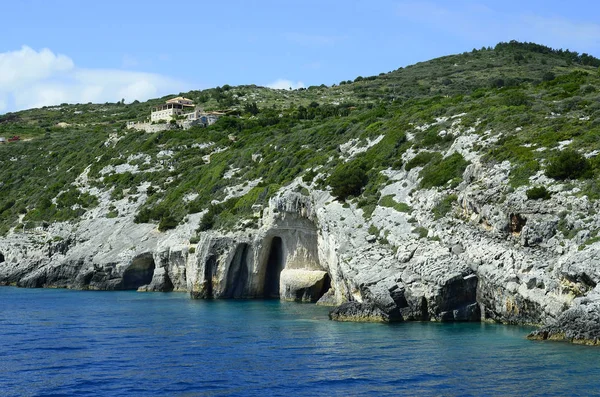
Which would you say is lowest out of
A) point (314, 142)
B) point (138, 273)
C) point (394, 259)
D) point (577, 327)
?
point (577, 327)

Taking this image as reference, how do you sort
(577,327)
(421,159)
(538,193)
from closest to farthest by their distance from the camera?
(577,327) → (538,193) → (421,159)

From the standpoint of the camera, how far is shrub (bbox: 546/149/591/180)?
3853 centimetres

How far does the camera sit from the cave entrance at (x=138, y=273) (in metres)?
67.5

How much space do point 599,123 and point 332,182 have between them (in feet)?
60.6

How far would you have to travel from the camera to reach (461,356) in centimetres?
2938

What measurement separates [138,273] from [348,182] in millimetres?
25472

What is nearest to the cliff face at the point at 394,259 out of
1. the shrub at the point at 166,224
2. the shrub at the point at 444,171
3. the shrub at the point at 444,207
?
the shrub at the point at 444,207

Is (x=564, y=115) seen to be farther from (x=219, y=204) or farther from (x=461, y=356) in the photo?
(x=219, y=204)

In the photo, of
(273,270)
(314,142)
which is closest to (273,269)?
(273,270)

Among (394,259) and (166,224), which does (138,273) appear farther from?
(394,259)

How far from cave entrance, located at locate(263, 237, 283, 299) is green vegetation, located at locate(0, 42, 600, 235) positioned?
317cm

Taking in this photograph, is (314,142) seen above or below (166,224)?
above

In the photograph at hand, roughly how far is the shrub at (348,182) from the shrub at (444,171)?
553 centimetres

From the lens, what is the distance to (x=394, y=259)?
4147 centimetres
